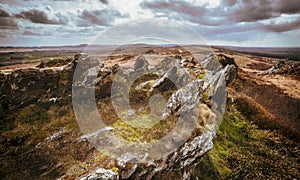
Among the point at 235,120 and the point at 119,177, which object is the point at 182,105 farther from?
the point at 235,120

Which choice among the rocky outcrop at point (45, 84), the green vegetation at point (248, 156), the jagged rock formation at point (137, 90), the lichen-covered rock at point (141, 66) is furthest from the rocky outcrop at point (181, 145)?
the lichen-covered rock at point (141, 66)

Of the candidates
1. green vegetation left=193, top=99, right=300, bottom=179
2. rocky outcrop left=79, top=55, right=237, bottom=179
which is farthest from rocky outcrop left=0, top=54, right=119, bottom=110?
green vegetation left=193, top=99, right=300, bottom=179

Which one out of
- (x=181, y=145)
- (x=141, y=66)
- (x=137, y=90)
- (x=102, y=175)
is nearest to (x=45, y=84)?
(x=137, y=90)

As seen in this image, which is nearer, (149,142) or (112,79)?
(149,142)

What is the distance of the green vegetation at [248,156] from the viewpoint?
24.1ft

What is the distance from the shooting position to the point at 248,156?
827 cm

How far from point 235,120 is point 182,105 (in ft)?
16.4

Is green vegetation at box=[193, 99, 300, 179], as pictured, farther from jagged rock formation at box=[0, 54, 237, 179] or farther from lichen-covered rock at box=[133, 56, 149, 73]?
lichen-covered rock at box=[133, 56, 149, 73]

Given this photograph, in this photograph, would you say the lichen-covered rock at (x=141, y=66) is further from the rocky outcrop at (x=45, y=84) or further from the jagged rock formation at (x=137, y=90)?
the rocky outcrop at (x=45, y=84)

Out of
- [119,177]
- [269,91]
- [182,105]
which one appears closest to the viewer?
[119,177]

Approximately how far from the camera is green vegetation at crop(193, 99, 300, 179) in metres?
7.36

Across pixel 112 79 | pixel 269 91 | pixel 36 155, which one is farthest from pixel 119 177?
pixel 269 91

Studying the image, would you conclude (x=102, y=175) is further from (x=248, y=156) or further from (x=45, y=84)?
(x=248, y=156)

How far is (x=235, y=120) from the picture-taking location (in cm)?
1087
